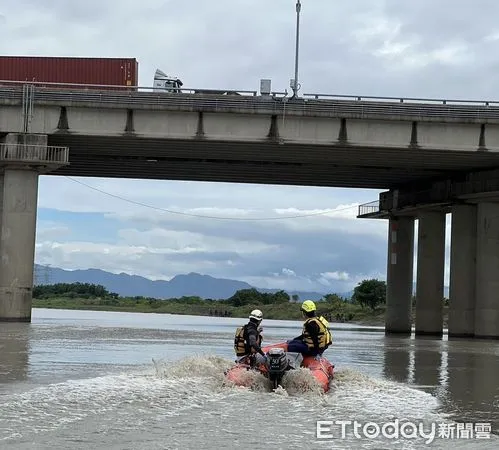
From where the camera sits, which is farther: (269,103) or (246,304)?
(246,304)

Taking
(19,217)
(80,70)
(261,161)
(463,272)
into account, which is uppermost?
(80,70)

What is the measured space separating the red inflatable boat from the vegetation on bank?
91.1 metres

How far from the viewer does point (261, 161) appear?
58.3m

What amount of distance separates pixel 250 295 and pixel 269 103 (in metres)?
108

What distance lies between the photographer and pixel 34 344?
31859 millimetres

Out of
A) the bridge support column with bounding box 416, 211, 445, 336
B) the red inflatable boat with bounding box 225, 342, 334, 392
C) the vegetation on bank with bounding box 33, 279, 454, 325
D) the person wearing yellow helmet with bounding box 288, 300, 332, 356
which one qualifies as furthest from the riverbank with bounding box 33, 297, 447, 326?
the red inflatable boat with bounding box 225, 342, 334, 392

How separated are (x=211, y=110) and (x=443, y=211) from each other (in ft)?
81.3

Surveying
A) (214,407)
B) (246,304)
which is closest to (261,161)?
(214,407)

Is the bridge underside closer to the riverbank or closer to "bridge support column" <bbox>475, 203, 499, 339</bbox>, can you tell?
"bridge support column" <bbox>475, 203, 499, 339</bbox>

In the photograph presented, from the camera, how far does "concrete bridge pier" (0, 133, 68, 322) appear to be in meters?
48.6

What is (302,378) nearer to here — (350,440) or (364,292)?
(350,440)

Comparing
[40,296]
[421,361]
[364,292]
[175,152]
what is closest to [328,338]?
[421,361]

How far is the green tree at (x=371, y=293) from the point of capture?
13650 centimetres
